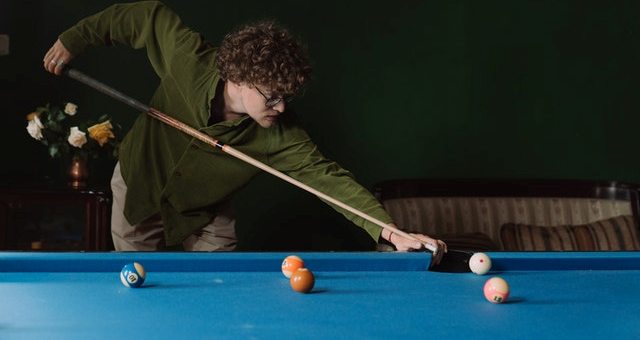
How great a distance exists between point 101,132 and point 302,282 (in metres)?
1.97

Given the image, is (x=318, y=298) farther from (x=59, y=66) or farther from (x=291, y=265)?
(x=59, y=66)

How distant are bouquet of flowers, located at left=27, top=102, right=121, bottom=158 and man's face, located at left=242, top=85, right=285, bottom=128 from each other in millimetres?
1071

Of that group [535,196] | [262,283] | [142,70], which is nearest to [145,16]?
[142,70]

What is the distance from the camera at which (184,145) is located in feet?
A: 9.65

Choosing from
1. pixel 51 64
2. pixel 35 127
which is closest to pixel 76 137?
pixel 35 127

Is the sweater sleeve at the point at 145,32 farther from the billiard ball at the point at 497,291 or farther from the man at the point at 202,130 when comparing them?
the billiard ball at the point at 497,291

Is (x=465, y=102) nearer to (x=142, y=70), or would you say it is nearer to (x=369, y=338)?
(x=142, y=70)

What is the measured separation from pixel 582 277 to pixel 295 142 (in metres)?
1.08

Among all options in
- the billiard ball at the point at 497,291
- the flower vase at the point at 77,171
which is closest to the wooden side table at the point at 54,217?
the flower vase at the point at 77,171

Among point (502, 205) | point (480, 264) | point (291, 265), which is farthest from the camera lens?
point (502, 205)

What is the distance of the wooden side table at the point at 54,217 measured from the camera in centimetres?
337

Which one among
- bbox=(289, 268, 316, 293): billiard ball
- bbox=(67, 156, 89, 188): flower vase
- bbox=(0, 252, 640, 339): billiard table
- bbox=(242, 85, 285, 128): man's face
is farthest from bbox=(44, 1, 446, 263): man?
bbox=(289, 268, 316, 293): billiard ball

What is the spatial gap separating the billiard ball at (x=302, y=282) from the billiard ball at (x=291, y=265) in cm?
12

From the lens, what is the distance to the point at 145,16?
113 inches
